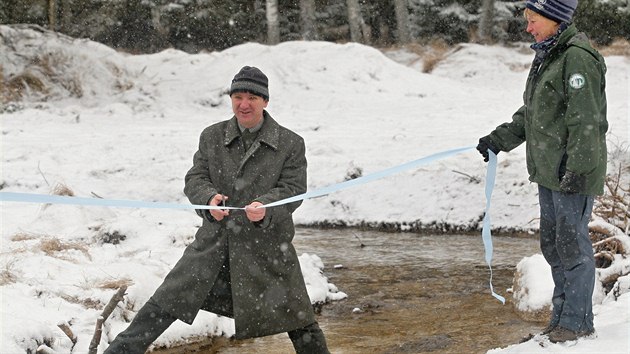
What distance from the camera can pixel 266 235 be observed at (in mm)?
4199

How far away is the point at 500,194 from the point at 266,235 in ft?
22.3

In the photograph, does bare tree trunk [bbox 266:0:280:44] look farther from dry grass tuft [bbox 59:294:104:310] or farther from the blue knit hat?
the blue knit hat

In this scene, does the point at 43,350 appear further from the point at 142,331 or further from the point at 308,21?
the point at 308,21

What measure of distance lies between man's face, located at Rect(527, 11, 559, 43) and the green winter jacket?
7cm

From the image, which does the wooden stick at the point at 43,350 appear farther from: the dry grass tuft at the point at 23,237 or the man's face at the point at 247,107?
the dry grass tuft at the point at 23,237

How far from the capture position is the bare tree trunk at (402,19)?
25.6 m

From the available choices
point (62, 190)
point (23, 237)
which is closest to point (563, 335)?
point (23, 237)

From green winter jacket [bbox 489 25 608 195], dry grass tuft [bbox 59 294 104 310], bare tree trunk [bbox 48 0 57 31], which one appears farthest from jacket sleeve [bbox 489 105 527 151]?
bare tree trunk [bbox 48 0 57 31]

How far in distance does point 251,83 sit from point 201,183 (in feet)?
1.75

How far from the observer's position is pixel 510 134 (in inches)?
185

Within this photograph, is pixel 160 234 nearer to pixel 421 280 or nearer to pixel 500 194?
pixel 421 280

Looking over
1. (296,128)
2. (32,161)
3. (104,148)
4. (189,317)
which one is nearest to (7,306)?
(189,317)

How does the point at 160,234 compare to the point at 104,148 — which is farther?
the point at 104,148

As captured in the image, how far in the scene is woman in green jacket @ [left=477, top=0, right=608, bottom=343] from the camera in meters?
4.13
